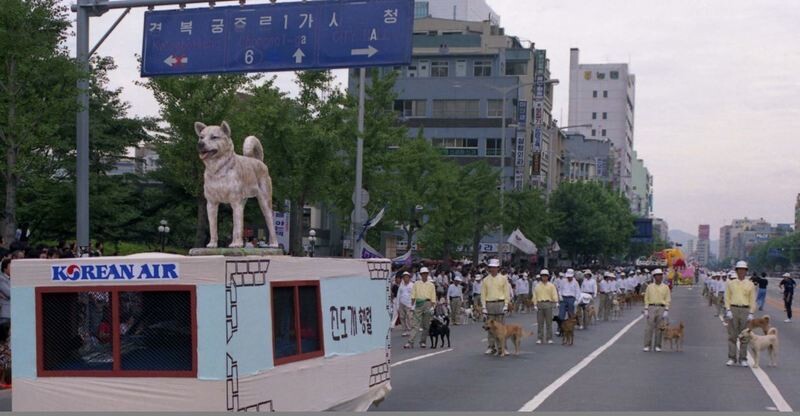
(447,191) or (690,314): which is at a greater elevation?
(447,191)

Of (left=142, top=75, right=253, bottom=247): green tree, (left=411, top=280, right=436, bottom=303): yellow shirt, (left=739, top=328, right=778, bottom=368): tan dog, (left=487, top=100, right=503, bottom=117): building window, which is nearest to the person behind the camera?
(left=739, top=328, right=778, bottom=368): tan dog

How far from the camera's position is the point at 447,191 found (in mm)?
50531

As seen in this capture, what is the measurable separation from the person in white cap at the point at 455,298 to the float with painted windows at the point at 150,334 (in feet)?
82.6

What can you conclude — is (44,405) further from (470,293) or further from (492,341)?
(470,293)

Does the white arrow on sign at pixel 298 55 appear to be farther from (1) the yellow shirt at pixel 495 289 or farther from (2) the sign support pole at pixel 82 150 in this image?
(1) the yellow shirt at pixel 495 289

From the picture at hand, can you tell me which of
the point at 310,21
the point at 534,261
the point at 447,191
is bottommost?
the point at 534,261

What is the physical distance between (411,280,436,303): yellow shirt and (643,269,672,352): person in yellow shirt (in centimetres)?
479

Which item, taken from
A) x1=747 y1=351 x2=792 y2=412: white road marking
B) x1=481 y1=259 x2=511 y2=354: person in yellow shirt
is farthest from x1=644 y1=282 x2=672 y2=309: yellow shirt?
x1=481 y1=259 x2=511 y2=354: person in yellow shirt

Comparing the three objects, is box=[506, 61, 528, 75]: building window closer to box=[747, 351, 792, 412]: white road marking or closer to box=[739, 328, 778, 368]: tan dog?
box=[747, 351, 792, 412]: white road marking

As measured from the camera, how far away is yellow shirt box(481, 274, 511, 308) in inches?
898

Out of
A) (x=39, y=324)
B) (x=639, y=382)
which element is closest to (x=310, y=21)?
(x=639, y=382)

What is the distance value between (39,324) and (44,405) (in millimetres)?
682

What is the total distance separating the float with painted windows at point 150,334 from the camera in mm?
8508

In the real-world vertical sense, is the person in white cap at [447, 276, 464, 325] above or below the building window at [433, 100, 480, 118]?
below
